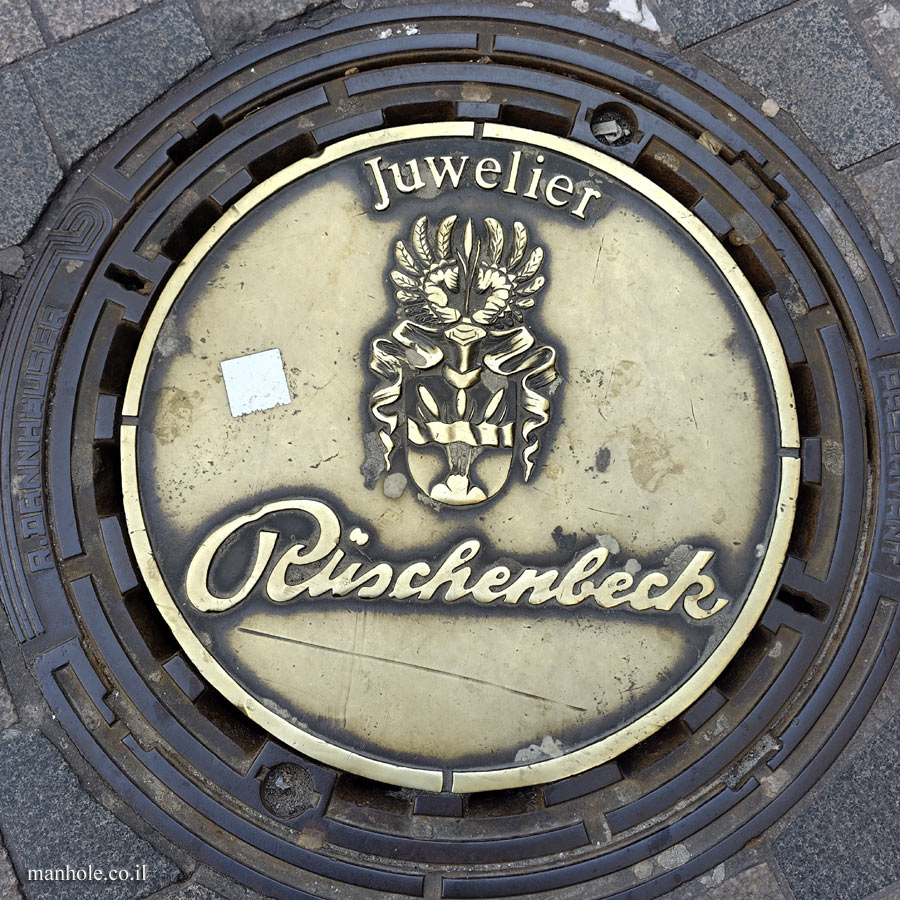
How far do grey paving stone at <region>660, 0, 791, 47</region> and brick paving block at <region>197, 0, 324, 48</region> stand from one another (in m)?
1.16

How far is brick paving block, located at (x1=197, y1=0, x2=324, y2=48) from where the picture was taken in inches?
89.9

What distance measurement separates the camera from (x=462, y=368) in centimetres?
215

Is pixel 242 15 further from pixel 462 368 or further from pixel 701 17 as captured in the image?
pixel 701 17

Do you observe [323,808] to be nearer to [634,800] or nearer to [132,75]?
[634,800]

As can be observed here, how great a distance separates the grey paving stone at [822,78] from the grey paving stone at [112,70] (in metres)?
1.74

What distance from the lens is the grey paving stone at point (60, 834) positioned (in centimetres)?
211

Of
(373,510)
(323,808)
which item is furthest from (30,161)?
(323,808)

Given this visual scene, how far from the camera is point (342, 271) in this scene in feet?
7.27

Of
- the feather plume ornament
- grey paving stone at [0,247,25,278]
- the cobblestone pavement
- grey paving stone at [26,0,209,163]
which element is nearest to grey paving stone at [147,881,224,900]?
the cobblestone pavement

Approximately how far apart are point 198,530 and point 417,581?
27.6 inches

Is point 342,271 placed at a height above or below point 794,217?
above

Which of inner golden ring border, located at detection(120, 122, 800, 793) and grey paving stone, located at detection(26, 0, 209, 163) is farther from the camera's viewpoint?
grey paving stone, located at detection(26, 0, 209, 163)

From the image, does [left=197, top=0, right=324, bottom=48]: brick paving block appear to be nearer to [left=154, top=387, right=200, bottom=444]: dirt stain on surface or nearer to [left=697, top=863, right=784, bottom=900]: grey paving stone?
[left=154, top=387, right=200, bottom=444]: dirt stain on surface

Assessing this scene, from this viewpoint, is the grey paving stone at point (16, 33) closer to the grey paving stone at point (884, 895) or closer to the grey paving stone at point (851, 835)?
the grey paving stone at point (851, 835)
